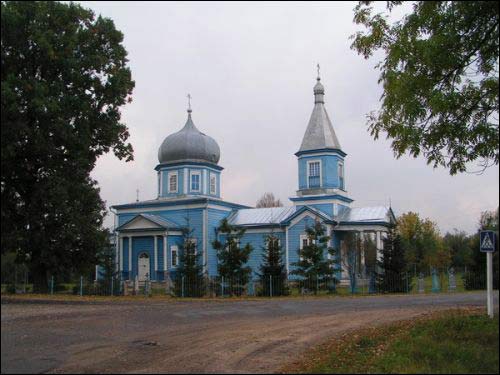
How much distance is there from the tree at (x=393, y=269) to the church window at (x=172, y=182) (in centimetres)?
2006

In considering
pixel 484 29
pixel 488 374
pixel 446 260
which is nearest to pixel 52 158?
pixel 484 29

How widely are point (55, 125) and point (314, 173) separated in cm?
2512

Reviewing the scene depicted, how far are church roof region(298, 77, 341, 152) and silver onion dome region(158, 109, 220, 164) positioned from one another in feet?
26.8

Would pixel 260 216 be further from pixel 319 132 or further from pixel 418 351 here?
pixel 418 351

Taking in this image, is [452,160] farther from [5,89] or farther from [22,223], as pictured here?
[22,223]

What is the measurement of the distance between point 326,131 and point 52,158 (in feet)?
83.8

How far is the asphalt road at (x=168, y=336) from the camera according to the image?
934cm

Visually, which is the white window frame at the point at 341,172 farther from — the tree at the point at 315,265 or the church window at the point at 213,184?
the tree at the point at 315,265

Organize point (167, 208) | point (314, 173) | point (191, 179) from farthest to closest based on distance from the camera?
point (191, 179), point (167, 208), point (314, 173)

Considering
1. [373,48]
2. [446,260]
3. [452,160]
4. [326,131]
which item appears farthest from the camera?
[446,260]

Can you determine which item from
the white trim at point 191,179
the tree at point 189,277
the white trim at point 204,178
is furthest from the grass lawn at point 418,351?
the white trim at point 204,178

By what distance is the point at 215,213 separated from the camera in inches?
1780

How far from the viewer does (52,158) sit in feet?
74.1

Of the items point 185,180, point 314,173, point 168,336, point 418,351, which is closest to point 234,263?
point 314,173
